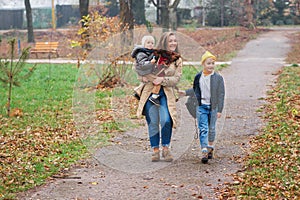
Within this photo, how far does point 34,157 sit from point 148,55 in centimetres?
219

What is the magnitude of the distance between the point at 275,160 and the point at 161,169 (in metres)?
1.45

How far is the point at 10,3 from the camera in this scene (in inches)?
1864

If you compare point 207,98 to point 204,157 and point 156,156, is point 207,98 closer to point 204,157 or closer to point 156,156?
point 204,157

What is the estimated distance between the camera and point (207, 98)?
7.38m

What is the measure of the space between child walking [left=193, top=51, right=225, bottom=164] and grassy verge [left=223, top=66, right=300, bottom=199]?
2.01 feet

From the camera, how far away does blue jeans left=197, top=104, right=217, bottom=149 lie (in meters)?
7.35

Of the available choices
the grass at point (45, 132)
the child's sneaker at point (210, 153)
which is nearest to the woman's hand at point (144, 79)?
the child's sneaker at point (210, 153)

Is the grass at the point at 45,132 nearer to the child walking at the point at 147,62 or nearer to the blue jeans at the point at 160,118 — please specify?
the blue jeans at the point at 160,118

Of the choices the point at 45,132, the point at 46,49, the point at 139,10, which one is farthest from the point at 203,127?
the point at 139,10

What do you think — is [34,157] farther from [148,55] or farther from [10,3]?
[10,3]

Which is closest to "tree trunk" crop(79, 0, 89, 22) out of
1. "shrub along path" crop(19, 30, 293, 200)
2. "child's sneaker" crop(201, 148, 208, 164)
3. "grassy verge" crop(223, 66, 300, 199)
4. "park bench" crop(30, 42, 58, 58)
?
"park bench" crop(30, 42, 58, 58)

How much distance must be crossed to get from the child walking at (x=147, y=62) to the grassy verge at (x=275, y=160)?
147 cm

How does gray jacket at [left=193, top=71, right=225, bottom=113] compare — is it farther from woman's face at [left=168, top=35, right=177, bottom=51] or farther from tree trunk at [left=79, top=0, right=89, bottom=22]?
tree trunk at [left=79, top=0, right=89, bottom=22]

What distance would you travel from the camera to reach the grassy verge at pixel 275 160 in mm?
6039
